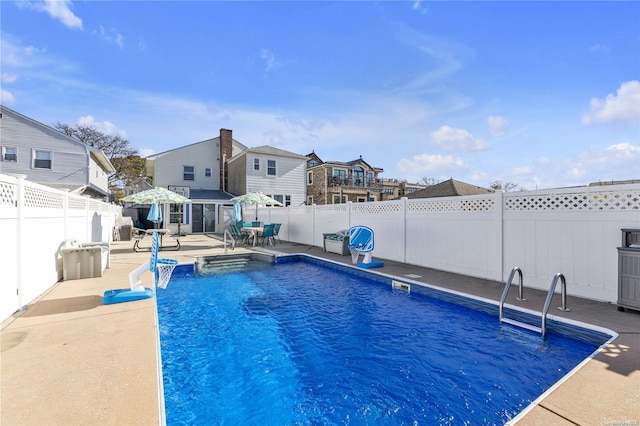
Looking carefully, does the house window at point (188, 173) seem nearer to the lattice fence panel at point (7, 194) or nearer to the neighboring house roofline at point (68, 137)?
the neighboring house roofline at point (68, 137)

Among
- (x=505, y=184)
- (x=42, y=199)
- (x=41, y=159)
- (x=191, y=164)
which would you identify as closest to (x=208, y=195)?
(x=191, y=164)

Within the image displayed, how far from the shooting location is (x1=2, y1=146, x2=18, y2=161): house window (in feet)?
54.2

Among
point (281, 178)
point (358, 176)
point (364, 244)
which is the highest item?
point (358, 176)

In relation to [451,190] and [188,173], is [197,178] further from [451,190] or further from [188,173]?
[451,190]

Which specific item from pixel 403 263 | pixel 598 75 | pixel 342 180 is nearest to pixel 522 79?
pixel 598 75

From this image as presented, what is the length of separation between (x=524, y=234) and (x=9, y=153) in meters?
24.0

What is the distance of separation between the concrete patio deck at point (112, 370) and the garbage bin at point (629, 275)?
19cm

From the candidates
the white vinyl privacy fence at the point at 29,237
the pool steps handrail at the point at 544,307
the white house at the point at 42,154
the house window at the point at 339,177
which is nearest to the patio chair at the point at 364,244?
the pool steps handrail at the point at 544,307

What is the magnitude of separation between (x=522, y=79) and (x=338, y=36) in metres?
6.27

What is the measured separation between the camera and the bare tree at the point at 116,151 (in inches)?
1148

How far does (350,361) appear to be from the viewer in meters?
3.51

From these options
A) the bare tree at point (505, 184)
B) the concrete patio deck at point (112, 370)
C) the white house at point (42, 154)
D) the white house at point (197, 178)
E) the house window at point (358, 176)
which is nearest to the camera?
the concrete patio deck at point (112, 370)

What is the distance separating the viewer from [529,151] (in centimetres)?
1603

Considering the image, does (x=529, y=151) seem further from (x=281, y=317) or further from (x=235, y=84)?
(x=281, y=317)
